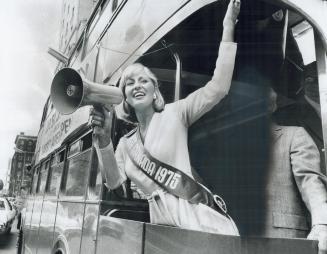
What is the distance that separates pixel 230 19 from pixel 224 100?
479 millimetres

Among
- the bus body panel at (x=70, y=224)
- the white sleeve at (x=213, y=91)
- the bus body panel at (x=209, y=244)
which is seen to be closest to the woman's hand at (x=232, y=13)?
the white sleeve at (x=213, y=91)

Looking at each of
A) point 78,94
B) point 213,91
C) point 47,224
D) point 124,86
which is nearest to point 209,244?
point 213,91

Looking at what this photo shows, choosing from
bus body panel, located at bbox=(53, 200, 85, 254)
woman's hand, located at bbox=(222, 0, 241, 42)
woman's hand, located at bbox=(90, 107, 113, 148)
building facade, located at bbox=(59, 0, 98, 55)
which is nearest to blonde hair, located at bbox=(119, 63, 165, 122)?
woman's hand, located at bbox=(90, 107, 113, 148)

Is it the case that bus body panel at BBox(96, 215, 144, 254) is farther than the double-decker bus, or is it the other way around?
bus body panel at BBox(96, 215, 144, 254)

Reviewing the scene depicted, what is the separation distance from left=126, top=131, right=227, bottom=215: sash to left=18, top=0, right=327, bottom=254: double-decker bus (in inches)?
2.3

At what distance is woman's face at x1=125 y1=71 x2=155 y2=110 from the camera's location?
2.66 m

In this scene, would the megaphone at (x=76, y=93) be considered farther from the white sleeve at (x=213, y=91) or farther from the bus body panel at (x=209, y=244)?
the bus body panel at (x=209, y=244)

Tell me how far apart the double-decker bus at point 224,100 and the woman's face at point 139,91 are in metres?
0.11

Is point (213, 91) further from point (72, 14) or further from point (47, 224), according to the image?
point (72, 14)

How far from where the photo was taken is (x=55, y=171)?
4887 millimetres

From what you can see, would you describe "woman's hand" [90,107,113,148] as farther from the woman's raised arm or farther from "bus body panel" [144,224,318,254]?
"bus body panel" [144,224,318,254]

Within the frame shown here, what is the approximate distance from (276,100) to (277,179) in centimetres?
44

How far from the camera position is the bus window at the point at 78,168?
3289mm

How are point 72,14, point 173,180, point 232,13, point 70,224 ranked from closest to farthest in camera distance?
point 232,13 < point 173,180 < point 70,224 < point 72,14
